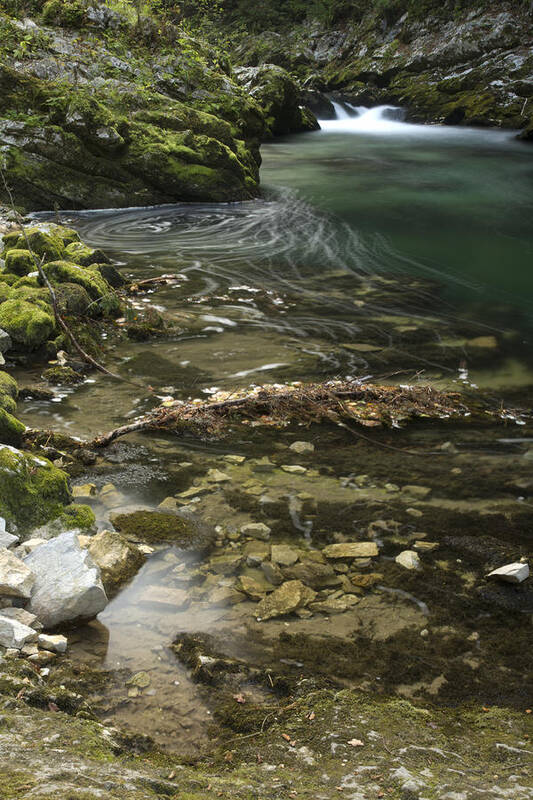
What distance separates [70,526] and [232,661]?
1.49 metres

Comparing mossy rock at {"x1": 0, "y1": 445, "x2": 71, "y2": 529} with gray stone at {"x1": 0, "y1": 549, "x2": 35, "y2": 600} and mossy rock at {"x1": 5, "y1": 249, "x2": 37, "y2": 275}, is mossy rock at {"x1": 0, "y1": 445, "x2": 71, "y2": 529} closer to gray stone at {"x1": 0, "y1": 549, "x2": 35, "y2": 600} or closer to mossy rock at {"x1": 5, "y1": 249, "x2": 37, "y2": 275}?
gray stone at {"x1": 0, "y1": 549, "x2": 35, "y2": 600}

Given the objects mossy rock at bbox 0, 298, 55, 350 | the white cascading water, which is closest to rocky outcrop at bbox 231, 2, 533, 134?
the white cascading water

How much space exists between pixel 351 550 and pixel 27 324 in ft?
16.5

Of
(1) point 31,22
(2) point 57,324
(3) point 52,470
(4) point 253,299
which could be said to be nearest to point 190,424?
(3) point 52,470

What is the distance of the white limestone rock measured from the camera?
396cm

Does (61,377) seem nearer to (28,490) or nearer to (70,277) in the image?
(70,277)

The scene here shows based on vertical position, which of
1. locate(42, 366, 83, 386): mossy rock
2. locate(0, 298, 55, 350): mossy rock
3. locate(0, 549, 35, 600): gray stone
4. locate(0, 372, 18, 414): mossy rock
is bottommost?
locate(0, 549, 35, 600): gray stone

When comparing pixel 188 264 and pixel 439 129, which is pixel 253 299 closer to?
pixel 188 264

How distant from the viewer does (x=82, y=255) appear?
400 inches

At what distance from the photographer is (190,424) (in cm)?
602

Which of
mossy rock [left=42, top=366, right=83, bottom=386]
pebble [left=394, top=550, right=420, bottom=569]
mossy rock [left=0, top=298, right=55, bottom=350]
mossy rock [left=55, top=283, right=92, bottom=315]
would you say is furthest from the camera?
mossy rock [left=55, top=283, right=92, bottom=315]

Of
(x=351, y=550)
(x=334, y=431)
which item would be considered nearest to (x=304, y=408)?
(x=334, y=431)

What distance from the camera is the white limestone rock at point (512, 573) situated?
396 centimetres

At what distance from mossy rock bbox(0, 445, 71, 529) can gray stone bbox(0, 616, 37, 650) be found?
912 millimetres
